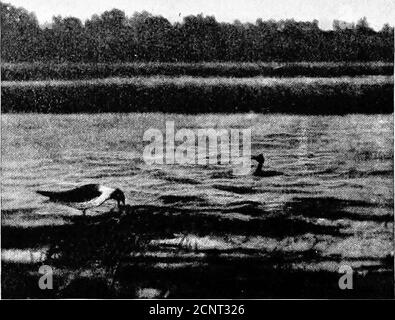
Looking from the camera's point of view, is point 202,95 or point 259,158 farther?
point 202,95

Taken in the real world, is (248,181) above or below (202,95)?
below

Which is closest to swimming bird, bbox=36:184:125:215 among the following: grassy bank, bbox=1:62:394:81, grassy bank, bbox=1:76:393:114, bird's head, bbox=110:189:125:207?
bird's head, bbox=110:189:125:207

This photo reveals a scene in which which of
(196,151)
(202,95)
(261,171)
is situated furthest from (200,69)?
(261,171)

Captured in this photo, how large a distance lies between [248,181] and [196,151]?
23cm

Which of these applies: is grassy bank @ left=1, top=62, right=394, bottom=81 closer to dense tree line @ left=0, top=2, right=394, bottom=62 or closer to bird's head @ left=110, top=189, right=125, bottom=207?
dense tree line @ left=0, top=2, right=394, bottom=62

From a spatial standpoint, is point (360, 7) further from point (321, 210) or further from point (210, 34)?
point (321, 210)

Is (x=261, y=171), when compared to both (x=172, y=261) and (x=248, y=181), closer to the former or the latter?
(x=248, y=181)

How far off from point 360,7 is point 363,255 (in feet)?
3.09

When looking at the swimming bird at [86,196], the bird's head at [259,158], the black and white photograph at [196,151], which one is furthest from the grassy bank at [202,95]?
the swimming bird at [86,196]

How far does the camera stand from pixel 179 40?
2055 mm

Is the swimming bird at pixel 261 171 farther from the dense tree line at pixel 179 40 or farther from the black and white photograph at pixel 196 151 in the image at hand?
the dense tree line at pixel 179 40

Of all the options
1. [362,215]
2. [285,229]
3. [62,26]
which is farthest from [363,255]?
[62,26]

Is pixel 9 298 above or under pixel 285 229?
under

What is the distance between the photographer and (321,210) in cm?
196
